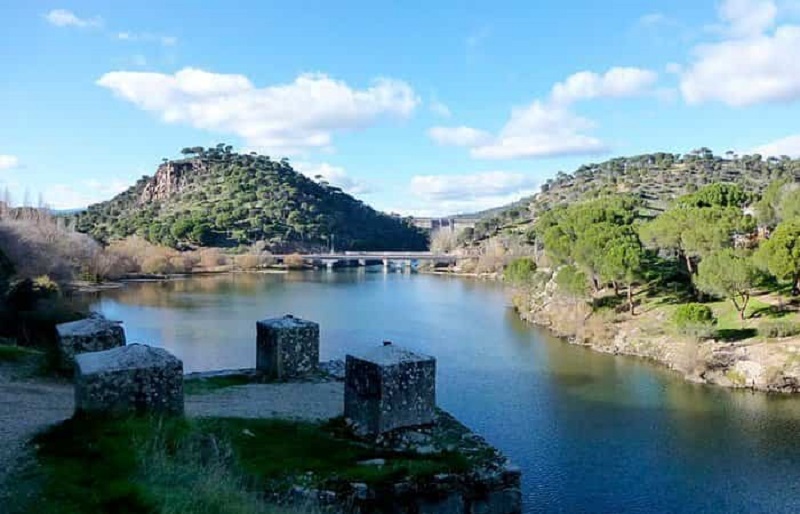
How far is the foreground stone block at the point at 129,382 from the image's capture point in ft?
34.8

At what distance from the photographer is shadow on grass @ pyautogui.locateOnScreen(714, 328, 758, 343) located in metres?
29.0

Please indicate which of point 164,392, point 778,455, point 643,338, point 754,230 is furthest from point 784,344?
point 164,392

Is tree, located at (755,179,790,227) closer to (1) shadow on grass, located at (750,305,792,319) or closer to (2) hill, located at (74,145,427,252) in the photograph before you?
(1) shadow on grass, located at (750,305,792,319)

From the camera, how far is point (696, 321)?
1168 inches

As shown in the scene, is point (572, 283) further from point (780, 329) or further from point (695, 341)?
point (780, 329)

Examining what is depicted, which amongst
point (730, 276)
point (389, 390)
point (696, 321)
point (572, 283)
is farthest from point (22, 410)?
point (572, 283)

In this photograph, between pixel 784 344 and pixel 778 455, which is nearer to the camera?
pixel 778 455

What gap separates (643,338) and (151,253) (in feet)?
183

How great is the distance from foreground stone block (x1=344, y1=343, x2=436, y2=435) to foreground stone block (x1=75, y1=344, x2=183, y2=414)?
311 cm

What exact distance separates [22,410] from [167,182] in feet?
388

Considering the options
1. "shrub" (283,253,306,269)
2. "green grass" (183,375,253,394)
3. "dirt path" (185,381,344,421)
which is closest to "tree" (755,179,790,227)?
"dirt path" (185,381,344,421)

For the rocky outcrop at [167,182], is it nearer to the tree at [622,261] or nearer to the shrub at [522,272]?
the shrub at [522,272]

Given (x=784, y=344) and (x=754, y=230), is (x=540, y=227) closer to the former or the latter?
(x=754, y=230)

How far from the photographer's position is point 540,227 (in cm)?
6150
